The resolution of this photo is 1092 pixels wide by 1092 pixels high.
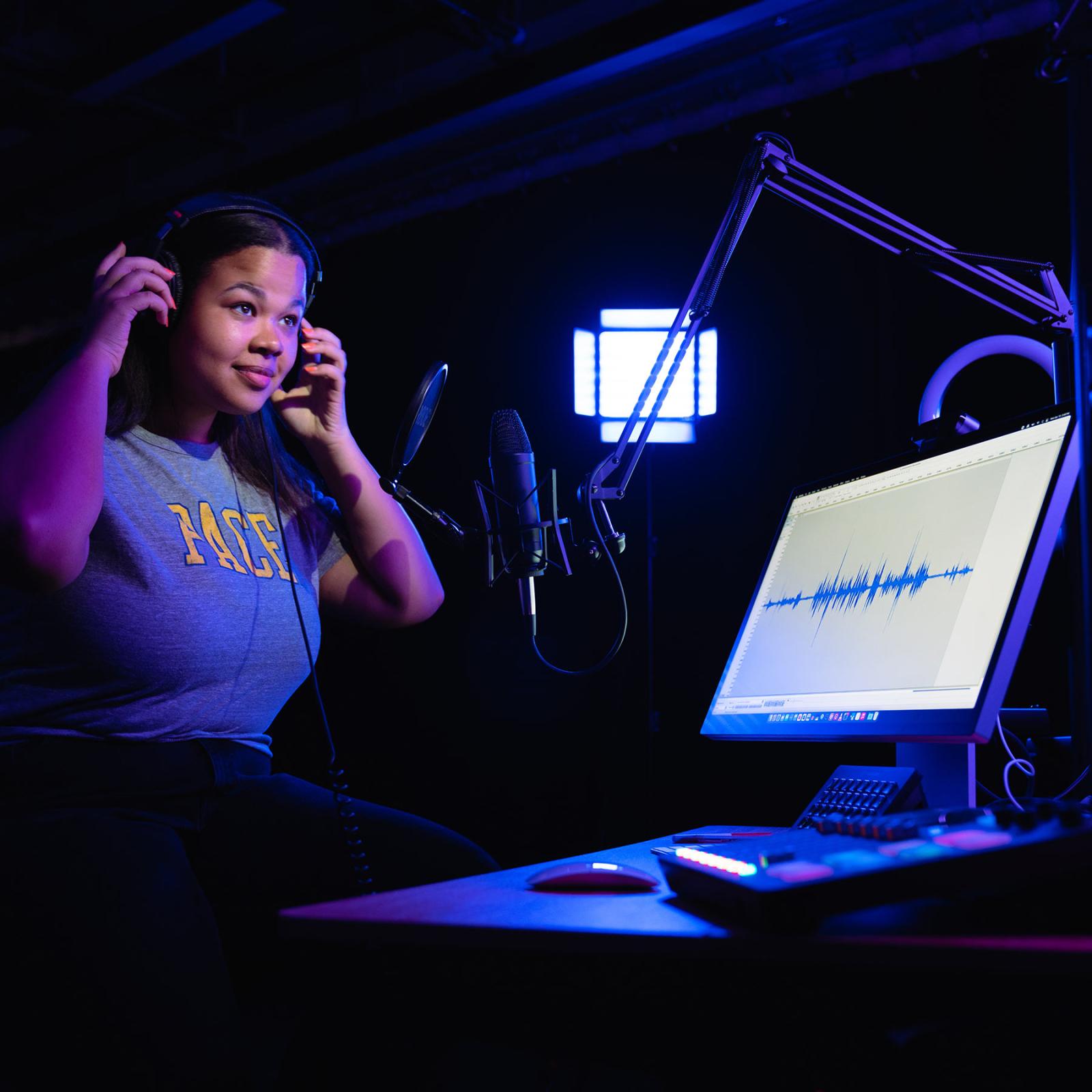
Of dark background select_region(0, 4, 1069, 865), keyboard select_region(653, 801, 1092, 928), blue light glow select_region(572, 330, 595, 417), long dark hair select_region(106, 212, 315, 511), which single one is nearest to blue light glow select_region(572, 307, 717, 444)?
blue light glow select_region(572, 330, 595, 417)

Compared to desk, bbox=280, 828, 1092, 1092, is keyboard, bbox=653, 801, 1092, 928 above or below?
above

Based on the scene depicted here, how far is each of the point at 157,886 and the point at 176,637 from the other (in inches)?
12.4

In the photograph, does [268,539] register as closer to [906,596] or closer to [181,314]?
[181,314]

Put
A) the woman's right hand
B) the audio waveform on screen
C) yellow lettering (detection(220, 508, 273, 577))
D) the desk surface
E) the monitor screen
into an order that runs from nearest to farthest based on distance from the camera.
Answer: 1. the desk surface
2. the monitor screen
3. the audio waveform on screen
4. the woman's right hand
5. yellow lettering (detection(220, 508, 273, 577))

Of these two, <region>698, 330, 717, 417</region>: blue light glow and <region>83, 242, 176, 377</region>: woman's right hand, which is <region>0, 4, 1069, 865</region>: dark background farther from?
<region>83, 242, 176, 377</region>: woman's right hand

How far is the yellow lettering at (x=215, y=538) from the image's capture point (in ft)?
4.15

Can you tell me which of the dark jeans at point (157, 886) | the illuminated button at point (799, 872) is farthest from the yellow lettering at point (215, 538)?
the illuminated button at point (799, 872)

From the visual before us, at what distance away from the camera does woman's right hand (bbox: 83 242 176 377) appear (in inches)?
47.2

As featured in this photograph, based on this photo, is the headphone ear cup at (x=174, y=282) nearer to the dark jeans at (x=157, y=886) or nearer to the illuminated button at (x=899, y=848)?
the dark jeans at (x=157, y=886)

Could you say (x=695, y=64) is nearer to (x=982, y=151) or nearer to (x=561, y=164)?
(x=561, y=164)

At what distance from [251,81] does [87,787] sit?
10.6 feet

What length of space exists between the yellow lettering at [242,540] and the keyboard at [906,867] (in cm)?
78

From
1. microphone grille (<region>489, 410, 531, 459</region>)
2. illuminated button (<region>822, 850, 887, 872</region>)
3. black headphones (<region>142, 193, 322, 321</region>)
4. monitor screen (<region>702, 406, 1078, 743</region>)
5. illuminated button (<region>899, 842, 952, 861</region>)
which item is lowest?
illuminated button (<region>822, 850, 887, 872</region>)

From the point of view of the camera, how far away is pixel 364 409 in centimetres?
401
